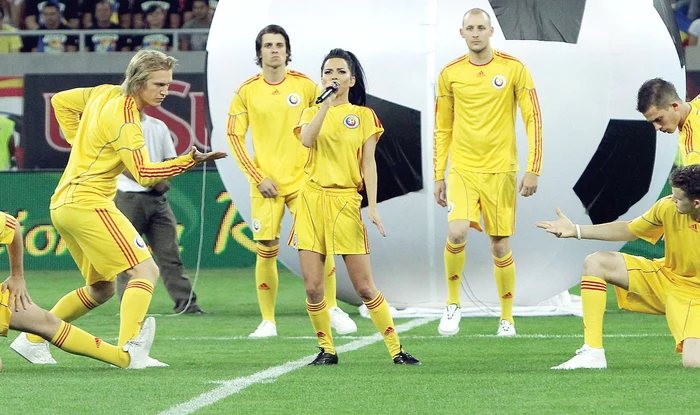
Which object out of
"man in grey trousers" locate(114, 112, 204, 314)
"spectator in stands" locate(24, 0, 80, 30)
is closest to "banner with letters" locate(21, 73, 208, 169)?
"spectator in stands" locate(24, 0, 80, 30)

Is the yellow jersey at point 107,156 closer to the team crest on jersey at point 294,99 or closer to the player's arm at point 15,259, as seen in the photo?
the player's arm at point 15,259

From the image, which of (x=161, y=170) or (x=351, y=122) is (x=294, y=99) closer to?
(x=351, y=122)

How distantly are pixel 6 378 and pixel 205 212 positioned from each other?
333 inches

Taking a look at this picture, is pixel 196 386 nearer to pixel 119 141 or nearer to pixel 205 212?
pixel 119 141

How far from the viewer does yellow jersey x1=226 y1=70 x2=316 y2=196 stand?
30.9 feet

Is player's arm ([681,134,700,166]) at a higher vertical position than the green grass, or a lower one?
higher

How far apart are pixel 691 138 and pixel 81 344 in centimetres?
338

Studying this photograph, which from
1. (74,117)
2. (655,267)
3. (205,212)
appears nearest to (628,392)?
(655,267)

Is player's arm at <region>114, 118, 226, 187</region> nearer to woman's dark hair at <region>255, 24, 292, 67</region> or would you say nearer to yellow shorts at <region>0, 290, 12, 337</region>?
yellow shorts at <region>0, 290, 12, 337</region>

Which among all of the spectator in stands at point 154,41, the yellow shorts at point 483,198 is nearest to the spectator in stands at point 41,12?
the spectator in stands at point 154,41

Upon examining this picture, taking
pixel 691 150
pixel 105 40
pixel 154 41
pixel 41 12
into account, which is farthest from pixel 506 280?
pixel 41 12

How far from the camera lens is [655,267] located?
707 centimetres

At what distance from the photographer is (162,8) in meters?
19.9

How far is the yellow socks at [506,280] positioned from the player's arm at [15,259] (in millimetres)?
3565
